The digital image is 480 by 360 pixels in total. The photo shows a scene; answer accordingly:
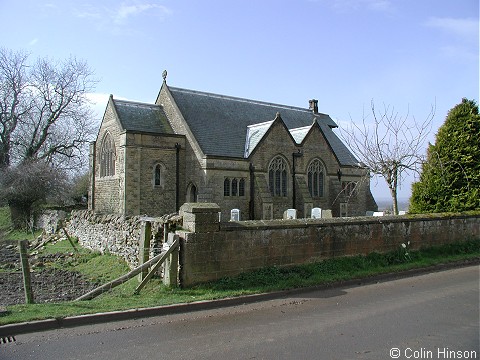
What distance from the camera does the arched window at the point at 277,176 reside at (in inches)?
1081

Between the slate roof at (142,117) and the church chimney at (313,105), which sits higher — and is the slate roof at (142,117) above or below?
below

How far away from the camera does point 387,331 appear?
22.6ft

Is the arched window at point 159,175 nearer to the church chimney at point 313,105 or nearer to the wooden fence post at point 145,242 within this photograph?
the wooden fence post at point 145,242

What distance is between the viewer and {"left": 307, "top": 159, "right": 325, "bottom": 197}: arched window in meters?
29.8

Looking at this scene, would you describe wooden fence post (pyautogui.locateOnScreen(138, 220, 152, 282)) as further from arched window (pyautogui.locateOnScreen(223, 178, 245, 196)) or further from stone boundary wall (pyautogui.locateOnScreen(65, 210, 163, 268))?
arched window (pyautogui.locateOnScreen(223, 178, 245, 196))

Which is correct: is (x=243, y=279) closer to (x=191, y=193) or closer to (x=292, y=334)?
(x=292, y=334)

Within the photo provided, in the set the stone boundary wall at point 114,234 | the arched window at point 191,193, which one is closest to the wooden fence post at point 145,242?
the stone boundary wall at point 114,234

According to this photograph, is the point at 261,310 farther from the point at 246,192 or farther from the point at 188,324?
the point at 246,192

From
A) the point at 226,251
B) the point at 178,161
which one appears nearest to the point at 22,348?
the point at 226,251

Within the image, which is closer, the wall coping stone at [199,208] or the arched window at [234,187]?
the wall coping stone at [199,208]

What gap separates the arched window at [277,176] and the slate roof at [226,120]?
2.08 metres

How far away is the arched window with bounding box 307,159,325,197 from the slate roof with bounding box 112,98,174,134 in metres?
10.3

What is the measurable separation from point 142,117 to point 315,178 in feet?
42.5

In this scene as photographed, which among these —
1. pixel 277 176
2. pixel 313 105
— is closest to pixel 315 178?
pixel 277 176
